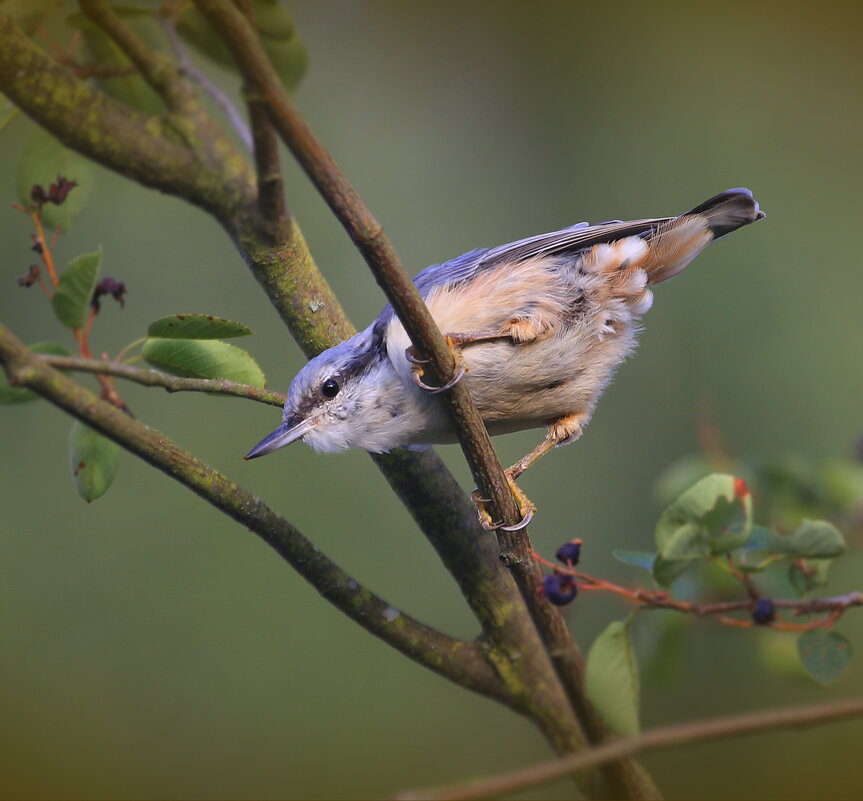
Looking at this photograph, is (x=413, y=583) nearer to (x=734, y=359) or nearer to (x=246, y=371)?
(x=734, y=359)

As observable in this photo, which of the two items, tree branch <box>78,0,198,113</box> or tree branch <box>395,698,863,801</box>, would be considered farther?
tree branch <box>78,0,198,113</box>

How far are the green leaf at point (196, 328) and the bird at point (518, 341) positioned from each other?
0.33 m

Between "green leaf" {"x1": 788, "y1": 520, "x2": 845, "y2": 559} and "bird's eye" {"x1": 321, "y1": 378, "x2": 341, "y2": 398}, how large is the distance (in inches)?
33.8

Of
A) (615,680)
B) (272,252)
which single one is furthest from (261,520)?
(615,680)

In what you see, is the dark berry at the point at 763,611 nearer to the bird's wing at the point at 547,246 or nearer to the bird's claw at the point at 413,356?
the bird's claw at the point at 413,356

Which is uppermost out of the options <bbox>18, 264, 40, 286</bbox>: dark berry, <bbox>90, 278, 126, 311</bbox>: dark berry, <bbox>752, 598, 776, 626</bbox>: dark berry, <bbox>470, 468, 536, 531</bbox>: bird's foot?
<bbox>18, 264, 40, 286</bbox>: dark berry

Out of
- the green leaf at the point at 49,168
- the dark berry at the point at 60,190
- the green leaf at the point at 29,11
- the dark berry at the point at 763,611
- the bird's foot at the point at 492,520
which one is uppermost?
the green leaf at the point at 29,11

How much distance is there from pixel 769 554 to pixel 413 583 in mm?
2399

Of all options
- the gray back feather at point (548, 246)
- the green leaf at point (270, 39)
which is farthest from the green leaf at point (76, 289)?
the gray back feather at point (548, 246)

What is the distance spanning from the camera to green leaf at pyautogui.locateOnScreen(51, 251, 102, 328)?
1255 millimetres

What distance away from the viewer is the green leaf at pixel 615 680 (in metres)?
1.23

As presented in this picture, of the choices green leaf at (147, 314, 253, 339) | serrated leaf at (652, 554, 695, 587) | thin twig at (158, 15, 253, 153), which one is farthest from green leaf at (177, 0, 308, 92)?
serrated leaf at (652, 554, 695, 587)

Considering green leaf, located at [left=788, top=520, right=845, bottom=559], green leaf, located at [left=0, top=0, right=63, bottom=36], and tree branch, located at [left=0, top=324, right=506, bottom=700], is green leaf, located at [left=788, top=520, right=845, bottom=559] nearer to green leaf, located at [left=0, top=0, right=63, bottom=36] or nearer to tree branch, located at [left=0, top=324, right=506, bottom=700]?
tree branch, located at [left=0, top=324, right=506, bottom=700]

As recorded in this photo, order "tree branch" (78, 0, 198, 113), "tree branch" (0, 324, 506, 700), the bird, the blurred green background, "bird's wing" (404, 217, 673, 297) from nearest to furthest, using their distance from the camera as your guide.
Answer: "tree branch" (0, 324, 506, 700) < "tree branch" (78, 0, 198, 113) < the bird < "bird's wing" (404, 217, 673, 297) < the blurred green background
